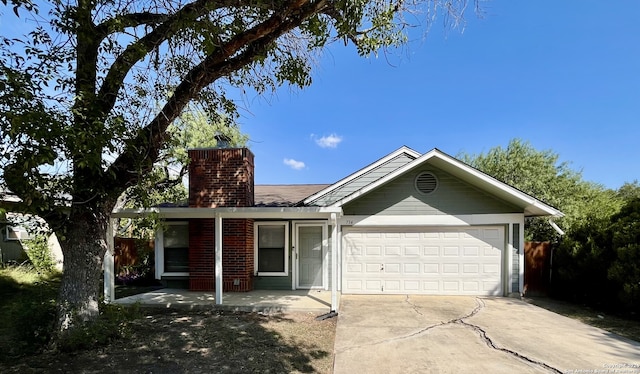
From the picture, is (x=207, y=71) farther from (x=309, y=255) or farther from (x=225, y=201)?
(x=309, y=255)

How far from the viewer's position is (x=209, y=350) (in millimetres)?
5254

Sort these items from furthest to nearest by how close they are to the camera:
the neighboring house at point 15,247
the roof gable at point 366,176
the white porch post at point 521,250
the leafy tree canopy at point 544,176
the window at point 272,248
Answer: the leafy tree canopy at point 544,176 < the neighboring house at point 15,247 < the roof gable at point 366,176 < the window at point 272,248 < the white porch post at point 521,250

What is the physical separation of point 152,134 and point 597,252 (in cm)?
1044

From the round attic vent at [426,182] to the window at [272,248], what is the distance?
4.20 meters

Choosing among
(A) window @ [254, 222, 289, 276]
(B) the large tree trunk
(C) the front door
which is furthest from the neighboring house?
(C) the front door

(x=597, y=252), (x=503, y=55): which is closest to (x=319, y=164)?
(x=503, y=55)

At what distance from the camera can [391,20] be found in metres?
6.03

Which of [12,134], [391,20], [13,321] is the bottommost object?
Result: [13,321]

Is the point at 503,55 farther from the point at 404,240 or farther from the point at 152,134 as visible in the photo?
the point at 152,134

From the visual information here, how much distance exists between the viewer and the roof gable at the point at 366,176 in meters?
10.4

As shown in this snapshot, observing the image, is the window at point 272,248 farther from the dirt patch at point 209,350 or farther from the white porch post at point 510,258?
the white porch post at point 510,258

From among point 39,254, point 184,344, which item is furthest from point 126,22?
point 39,254

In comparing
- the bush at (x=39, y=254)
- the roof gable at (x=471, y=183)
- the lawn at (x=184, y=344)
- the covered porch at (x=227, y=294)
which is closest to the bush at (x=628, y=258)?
the lawn at (x=184, y=344)

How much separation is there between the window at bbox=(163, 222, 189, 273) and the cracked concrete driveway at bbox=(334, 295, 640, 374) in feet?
17.0
